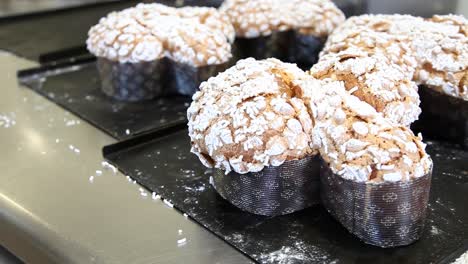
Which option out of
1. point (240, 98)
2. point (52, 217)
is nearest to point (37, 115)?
point (52, 217)

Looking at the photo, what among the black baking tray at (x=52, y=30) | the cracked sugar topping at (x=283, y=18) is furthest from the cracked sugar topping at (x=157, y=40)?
the black baking tray at (x=52, y=30)

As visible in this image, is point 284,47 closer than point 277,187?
No

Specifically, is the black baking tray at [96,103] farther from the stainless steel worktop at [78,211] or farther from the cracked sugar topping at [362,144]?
the cracked sugar topping at [362,144]

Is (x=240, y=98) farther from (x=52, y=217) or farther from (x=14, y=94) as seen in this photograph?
(x=14, y=94)

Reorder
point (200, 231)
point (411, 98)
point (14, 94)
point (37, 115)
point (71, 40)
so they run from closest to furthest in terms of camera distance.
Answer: point (200, 231), point (411, 98), point (37, 115), point (14, 94), point (71, 40)

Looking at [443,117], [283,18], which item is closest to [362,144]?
[443,117]

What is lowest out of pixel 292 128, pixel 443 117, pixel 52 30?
pixel 52 30

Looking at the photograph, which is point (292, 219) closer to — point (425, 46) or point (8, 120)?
point (425, 46)
